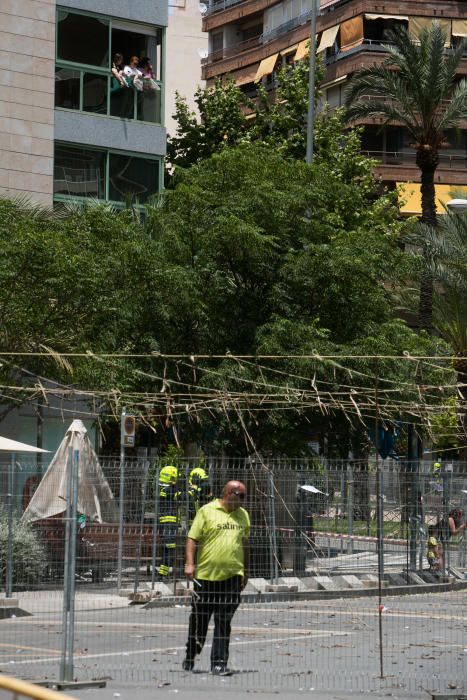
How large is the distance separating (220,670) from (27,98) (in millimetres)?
21941

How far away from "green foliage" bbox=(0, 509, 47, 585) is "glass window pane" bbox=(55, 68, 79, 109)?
17231 mm

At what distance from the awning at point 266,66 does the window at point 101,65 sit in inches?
1152

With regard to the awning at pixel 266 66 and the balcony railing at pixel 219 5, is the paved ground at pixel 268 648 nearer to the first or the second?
the awning at pixel 266 66

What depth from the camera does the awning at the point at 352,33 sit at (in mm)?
58500

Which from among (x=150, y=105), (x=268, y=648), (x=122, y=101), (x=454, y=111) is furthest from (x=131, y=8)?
(x=268, y=648)

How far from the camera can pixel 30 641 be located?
552 inches

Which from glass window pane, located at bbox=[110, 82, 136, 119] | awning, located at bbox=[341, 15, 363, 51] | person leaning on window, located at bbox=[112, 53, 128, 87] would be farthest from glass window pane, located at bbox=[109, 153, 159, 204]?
awning, located at bbox=[341, 15, 363, 51]

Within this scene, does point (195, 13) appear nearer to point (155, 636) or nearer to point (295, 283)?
point (295, 283)

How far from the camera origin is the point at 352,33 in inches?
2323

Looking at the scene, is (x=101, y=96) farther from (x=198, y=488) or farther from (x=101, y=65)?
(x=198, y=488)

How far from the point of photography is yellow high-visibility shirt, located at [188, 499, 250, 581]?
38.0 ft

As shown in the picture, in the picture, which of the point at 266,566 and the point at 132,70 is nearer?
the point at 266,566

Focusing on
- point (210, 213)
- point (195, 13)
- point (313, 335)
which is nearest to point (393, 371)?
point (313, 335)

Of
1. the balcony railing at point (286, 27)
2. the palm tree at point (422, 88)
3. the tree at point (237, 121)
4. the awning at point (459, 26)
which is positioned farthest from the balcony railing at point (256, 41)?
the palm tree at point (422, 88)
